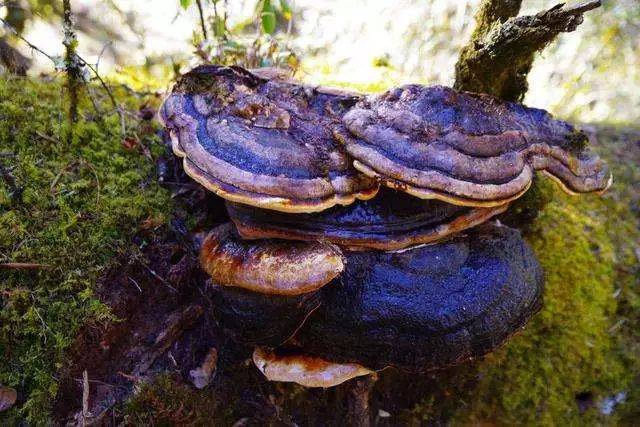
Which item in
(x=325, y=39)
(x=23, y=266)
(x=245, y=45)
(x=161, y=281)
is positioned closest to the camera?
(x=23, y=266)

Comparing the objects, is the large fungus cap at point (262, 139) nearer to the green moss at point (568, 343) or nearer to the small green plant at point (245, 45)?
the small green plant at point (245, 45)

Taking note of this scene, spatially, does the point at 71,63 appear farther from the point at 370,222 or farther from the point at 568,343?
Answer: the point at 568,343

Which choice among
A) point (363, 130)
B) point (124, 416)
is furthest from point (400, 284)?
point (124, 416)

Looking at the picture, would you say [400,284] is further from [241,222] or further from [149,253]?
[149,253]

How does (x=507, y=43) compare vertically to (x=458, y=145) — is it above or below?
above

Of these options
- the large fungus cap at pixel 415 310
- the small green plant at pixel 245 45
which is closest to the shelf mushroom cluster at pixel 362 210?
the large fungus cap at pixel 415 310

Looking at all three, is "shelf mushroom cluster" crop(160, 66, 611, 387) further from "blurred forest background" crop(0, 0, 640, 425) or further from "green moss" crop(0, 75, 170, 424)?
"green moss" crop(0, 75, 170, 424)

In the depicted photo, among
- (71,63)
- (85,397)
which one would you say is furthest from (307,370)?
(71,63)
